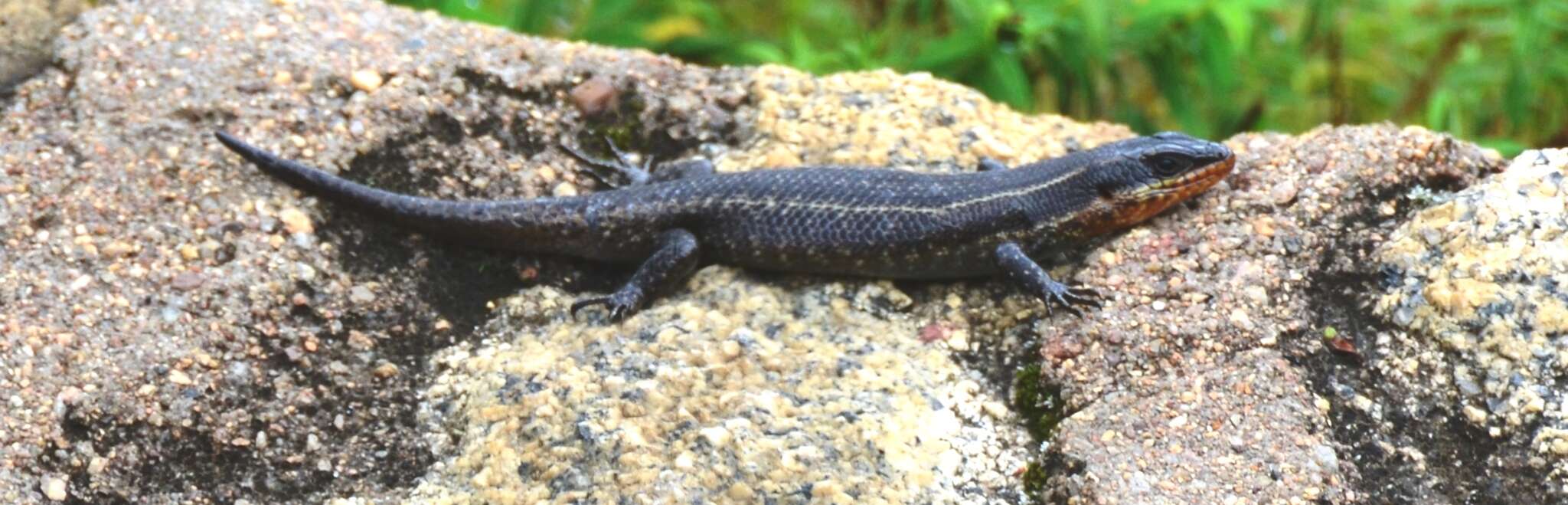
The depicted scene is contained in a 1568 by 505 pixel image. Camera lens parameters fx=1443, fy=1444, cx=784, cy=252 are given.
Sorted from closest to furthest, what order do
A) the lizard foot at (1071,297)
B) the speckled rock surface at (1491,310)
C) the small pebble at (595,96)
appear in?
1. the speckled rock surface at (1491,310)
2. the lizard foot at (1071,297)
3. the small pebble at (595,96)

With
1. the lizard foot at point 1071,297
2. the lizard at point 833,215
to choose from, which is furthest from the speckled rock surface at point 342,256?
the lizard foot at point 1071,297

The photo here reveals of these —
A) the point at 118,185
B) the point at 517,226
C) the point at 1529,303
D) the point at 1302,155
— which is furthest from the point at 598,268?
the point at 1529,303

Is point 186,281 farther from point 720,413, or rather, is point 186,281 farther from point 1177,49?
point 1177,49

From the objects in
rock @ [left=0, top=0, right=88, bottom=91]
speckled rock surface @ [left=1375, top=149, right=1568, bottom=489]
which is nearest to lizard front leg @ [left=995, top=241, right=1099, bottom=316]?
speckled rock surface @ [left=1375, top=149, right=1568, bottom=489]

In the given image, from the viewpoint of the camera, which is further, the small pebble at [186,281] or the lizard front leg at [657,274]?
the lizard front leg at [657,274]

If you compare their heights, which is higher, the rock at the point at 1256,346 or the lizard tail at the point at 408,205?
the rock at the point at 1256,346

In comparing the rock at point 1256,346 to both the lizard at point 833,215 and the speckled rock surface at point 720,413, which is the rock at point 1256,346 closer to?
the lizard at point 833,215

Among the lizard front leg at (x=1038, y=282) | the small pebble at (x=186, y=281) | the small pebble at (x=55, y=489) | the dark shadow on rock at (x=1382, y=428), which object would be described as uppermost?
the dark shadow on rock at (x=1382, y=428)
